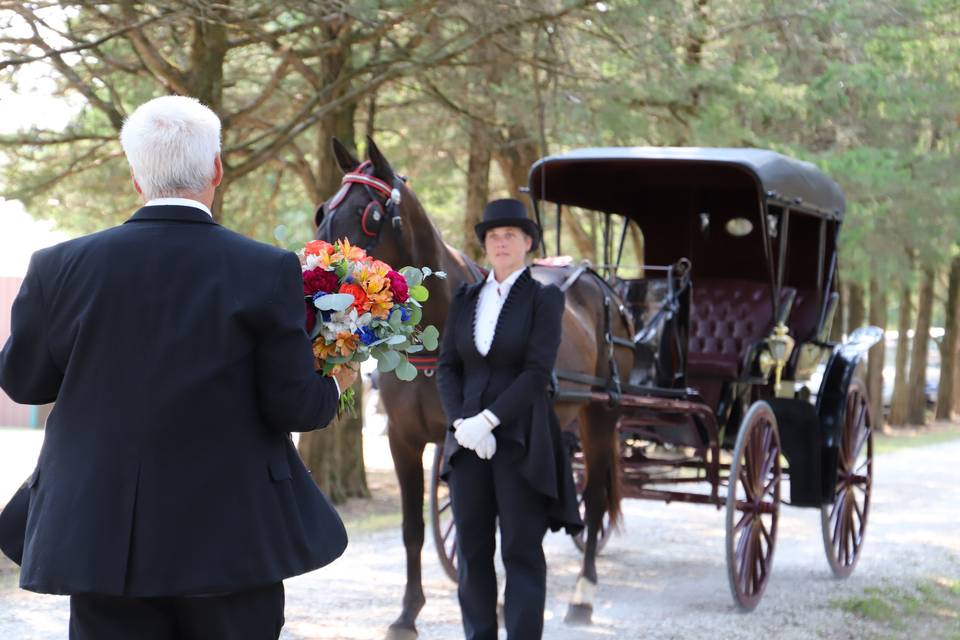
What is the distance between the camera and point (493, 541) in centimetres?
542

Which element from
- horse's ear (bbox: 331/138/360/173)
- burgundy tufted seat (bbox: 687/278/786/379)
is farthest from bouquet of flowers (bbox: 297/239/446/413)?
burgundy tufted seat (bbox: 687/278/786/379)

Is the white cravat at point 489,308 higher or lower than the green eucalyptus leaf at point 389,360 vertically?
higher

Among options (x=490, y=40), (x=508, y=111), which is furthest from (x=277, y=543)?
(x=508, y=111)

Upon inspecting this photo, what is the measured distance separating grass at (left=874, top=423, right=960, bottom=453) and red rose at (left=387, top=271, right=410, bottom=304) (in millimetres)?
18185

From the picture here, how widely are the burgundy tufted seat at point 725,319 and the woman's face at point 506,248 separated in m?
3.42

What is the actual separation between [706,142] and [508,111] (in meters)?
1.91

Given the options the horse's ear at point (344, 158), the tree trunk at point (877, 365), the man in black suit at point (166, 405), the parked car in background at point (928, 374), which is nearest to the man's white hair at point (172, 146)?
the man in black suit at point (166, 405)


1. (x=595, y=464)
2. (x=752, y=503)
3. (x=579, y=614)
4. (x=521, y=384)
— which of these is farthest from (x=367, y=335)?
(x=752, y=503)

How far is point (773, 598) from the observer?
7.86 m

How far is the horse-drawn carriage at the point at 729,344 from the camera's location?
7.75m

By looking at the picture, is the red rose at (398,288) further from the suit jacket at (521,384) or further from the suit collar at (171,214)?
the suit jacket at (521,384)

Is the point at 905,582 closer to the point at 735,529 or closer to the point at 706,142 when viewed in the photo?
the point at 735,529

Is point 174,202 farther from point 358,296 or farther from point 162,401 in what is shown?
point 358,296

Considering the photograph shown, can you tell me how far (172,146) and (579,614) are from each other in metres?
4.97
